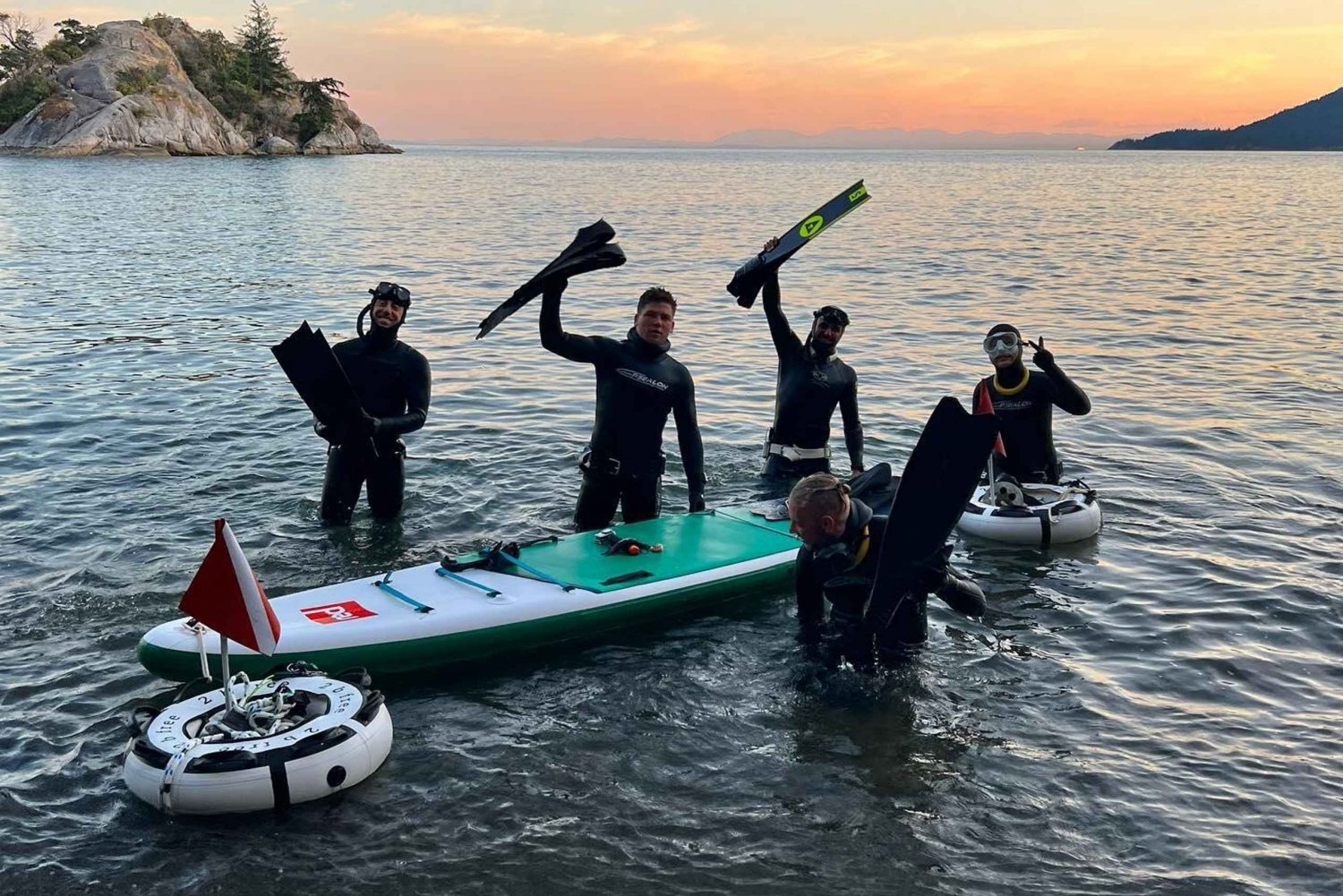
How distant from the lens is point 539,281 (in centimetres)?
848

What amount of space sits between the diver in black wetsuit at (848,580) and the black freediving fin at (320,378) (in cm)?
424

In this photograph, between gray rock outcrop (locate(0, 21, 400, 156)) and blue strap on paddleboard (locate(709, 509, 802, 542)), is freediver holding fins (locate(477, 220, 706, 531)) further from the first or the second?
gray rock outcrop (locate(0, 21, 400, 156))

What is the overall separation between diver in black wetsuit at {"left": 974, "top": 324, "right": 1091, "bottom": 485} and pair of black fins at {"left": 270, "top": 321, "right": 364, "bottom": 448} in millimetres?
5501

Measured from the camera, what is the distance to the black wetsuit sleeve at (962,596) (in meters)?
7.02

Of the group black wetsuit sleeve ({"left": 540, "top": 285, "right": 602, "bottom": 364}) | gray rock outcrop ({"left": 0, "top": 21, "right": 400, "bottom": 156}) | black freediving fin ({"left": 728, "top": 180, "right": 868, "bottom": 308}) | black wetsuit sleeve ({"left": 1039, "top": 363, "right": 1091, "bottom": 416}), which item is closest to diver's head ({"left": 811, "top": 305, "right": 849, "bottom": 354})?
black freediving fin ({"left": 728, "top": 180, "right": 868, "bottom": 308})

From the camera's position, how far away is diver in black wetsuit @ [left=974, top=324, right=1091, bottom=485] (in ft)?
33.5

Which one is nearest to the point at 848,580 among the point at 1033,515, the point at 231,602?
the point at 231,602

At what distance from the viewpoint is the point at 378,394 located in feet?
31.9

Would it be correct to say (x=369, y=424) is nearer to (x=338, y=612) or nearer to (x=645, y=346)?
(x=338, y=612)

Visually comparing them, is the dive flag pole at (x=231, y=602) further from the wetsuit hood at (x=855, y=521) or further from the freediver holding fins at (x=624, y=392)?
the freediver holding fins at (x=624, y=392)

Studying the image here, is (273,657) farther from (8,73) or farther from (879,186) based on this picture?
(8,73)

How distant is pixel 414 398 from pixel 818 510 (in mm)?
4415

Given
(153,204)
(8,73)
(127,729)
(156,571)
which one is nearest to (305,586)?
(156,571)

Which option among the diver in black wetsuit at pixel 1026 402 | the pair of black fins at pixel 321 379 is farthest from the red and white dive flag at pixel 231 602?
the diver in black wetsuit at pixel 1026 402
